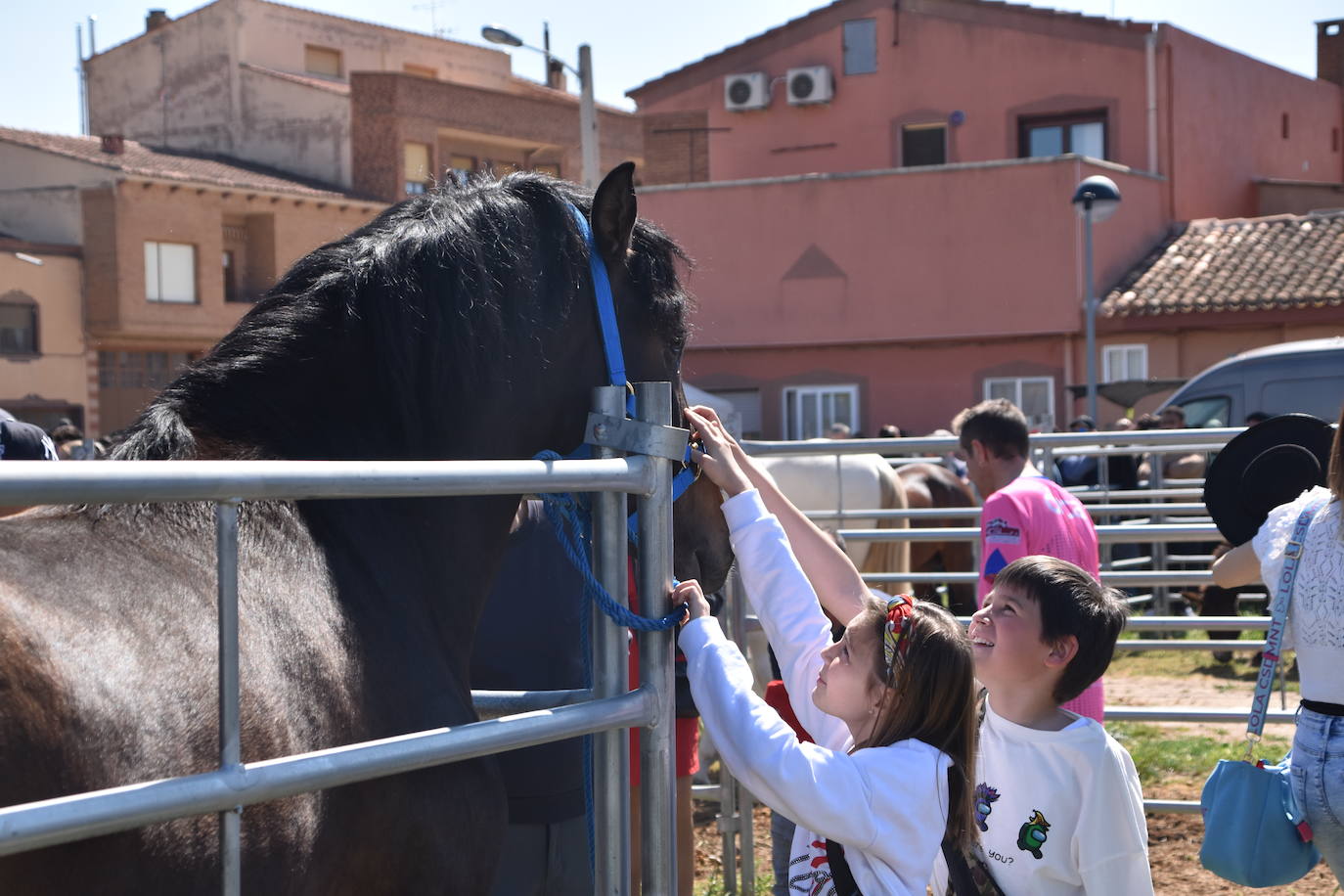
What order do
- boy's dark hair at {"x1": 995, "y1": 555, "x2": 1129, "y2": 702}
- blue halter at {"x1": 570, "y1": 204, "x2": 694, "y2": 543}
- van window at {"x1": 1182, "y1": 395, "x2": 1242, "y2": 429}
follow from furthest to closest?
van window at {"x1": 1182, "y1": 395, "x2": 1242, "y2": 429} < boy's dark hair at {"x1": 995, "y1": 555, "x2": 1129, "y2": 702} < blue halter at {"x1": 570, "y1": 204, "x2": 694, "y2": 543}

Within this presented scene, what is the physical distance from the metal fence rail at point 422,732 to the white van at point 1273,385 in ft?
30.1

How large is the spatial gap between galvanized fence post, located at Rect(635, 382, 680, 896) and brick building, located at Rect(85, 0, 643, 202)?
2987 centimetres

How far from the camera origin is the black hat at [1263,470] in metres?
3.43

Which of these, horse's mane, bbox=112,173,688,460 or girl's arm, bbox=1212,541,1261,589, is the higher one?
horse's mane, bbox=112,173,688,460

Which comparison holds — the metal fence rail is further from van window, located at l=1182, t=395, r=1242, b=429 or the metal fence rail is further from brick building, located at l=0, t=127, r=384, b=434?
brick building, located at l=0, t=127, r=384, b=434

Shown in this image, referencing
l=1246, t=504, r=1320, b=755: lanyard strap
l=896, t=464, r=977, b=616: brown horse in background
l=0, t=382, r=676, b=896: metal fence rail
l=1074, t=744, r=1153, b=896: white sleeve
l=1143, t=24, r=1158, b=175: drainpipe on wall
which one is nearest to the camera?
l=0, t=382, r=676, b=896: metal fence rail

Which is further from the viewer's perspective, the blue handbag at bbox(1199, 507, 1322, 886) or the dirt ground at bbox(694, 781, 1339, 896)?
the dirt ground at bbox(694, 781, 1339, 896)

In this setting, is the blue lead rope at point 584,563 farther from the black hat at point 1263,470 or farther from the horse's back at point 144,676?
the black hat at point 1263,470

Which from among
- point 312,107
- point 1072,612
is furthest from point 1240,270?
point 312,107

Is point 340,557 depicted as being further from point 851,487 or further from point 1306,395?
point 1306,395

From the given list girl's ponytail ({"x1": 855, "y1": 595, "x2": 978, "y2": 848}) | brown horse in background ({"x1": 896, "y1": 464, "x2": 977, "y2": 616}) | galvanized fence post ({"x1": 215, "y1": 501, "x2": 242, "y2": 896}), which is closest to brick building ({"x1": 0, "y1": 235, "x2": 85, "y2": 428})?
brown horse in background ({"x1": 896, "y1": 464, "x2": 977, "y2": 616})

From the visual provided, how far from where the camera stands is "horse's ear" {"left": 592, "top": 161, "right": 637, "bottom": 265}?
2.23 metres

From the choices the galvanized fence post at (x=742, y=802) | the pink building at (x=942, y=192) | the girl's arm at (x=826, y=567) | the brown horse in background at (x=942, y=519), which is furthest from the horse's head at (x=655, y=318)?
the pink building at (x=942, y=192)

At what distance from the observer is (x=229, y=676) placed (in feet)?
4.29
